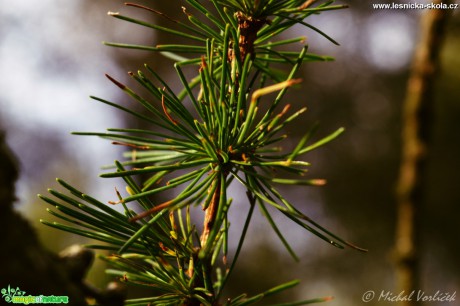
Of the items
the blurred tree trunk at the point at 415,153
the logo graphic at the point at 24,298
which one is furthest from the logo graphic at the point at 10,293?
the blurred tree trunk at the point at 415,153

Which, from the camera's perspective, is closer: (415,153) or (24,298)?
(24,298)

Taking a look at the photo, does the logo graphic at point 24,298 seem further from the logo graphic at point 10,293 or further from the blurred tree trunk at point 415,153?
the blurred tree trunk at point 415,153

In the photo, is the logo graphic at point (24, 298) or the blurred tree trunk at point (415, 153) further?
the blurred tree trunk at point (415, 153)

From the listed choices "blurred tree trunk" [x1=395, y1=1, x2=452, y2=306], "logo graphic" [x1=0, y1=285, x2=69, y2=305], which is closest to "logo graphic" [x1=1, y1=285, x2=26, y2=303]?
"logo graphic" [x1=0, y1=285, x2=69, y2=305]

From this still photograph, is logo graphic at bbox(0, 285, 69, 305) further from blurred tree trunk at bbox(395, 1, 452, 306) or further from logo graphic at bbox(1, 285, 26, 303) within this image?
blurred tree trunk at bbox(395, 1, 452, 306)

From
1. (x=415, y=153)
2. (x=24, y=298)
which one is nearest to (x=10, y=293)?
(x=24, y=298)

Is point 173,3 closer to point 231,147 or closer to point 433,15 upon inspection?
point 433,15

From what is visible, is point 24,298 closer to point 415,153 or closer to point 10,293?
point 10,293

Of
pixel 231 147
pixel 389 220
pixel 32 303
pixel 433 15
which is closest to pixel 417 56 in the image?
pixel 433 15
